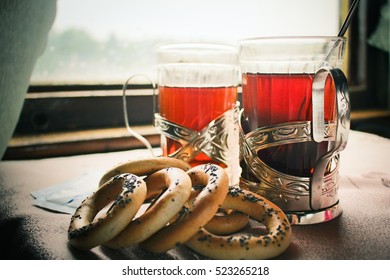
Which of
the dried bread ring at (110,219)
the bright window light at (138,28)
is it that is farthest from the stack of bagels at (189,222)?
the bright window light at (138,28)

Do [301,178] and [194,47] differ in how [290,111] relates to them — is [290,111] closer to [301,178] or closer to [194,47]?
[301,178]

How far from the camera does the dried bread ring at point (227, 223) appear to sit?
0.53m

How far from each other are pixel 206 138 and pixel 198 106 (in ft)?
0.18

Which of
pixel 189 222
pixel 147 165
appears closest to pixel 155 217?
pixel 189 222

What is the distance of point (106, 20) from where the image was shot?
137cm

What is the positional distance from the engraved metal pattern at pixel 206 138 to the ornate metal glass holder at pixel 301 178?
0.28 ft

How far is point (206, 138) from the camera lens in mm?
674

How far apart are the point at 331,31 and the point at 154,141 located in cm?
76

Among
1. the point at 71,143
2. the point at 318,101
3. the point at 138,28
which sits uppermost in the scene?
the point at 138,28

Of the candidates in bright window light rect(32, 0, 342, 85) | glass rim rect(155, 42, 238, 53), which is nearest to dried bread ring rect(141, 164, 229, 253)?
glass rim rect(155, 42, 238, 53)

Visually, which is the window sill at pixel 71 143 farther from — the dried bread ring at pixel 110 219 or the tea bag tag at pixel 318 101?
the tea bag tag at pixel 318 101

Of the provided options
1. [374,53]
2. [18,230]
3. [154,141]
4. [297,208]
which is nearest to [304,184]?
[297,208]

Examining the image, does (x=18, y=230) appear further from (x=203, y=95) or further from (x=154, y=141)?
(x=154, y=141)

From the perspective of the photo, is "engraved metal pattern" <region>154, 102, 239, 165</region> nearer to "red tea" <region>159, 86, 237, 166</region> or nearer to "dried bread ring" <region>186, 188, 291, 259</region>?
"red tea" <region>159, 86, 237, 166</region>
